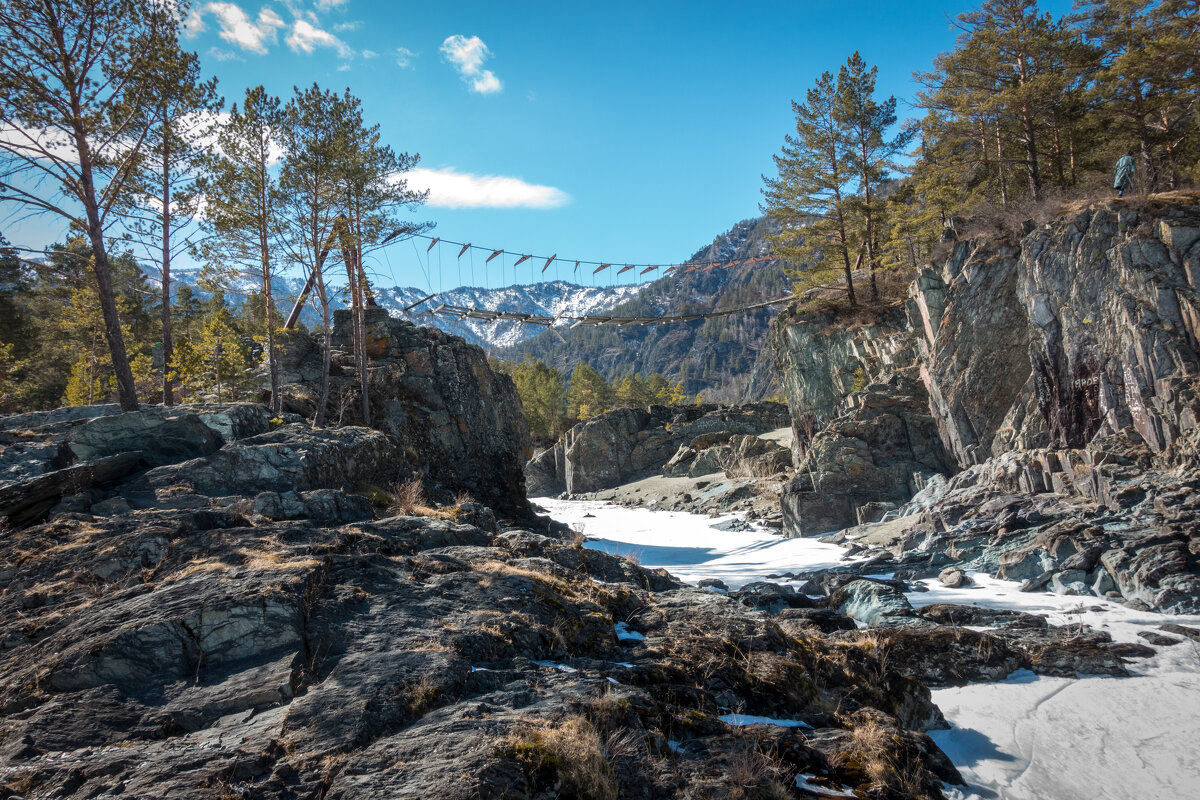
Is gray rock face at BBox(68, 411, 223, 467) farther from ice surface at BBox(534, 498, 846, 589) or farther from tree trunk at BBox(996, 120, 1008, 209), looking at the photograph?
tree trunk at BBox(996, 120, 1008, 209)

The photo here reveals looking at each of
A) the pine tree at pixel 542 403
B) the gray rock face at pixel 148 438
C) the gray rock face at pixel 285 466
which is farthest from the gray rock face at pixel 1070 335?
the pine tree at pixel 542 403

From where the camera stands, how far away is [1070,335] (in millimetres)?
16781

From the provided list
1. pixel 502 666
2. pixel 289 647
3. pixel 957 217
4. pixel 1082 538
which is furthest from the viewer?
pixel 957 217

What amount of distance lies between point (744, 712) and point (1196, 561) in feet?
34.5

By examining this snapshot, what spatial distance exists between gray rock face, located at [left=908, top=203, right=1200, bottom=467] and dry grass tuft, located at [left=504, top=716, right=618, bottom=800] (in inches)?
639

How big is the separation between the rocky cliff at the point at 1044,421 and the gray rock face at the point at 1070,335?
4 centimetres

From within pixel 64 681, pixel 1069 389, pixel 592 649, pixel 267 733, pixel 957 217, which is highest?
pixel 957 217

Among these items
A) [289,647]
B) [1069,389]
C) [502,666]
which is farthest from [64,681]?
[1069,389]

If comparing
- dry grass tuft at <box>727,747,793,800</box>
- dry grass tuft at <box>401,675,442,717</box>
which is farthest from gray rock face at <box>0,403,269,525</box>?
dry grass tuft at <box>727,747,793,800</box>

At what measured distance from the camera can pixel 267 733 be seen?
3709 millimetres

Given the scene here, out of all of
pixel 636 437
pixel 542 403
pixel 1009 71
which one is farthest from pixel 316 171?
pixel 542 403

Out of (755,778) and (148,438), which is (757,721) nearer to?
(755,778)

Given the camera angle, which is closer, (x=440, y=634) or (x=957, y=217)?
(x=440, y=634)

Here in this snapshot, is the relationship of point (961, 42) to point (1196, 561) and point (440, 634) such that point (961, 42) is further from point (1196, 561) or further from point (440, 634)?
point (440, 634)
